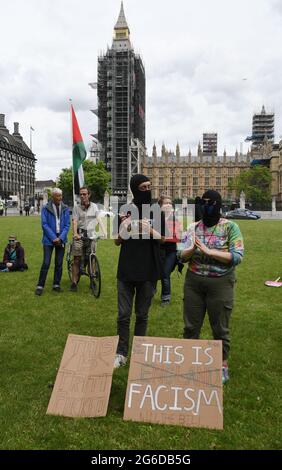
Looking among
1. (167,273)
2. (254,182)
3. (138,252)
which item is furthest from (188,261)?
(254,182)

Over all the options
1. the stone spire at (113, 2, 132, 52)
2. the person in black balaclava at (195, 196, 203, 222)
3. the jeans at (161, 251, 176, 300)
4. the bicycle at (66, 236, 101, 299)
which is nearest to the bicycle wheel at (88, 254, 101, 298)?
the bicycle at (66, 236, 101, 299)

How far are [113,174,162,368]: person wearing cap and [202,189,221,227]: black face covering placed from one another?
2.06 feet

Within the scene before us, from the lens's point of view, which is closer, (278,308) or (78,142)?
(278,308)

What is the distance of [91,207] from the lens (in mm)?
8359

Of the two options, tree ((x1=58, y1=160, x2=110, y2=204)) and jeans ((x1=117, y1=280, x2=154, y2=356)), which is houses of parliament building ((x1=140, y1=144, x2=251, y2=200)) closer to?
tree ((x1=58, y1=160, x2=110, y2=204))

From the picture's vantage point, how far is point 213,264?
412cm

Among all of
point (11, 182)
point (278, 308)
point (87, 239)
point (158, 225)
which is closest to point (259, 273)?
point (278, 308)

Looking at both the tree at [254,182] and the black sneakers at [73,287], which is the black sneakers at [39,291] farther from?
the tree at [254,182]

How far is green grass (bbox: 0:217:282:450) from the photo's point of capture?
334 cm

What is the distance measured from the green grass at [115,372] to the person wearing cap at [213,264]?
26.8 inches

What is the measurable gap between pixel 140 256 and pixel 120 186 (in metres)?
97.5

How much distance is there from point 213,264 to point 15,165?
121219 millimetres

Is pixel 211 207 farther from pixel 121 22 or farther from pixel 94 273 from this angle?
pixel 121 22

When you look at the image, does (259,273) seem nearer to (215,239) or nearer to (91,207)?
(91,207)
